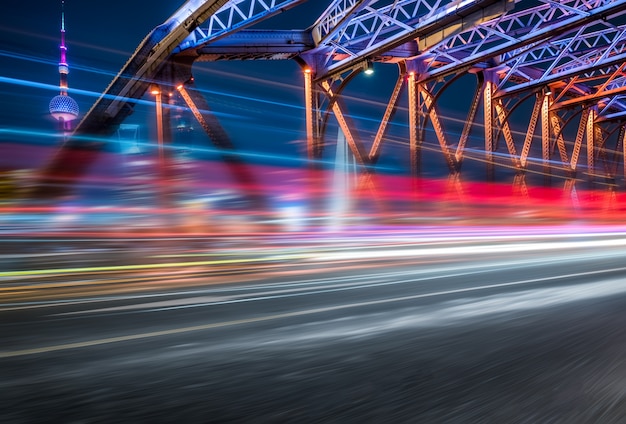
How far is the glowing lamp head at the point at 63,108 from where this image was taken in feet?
233

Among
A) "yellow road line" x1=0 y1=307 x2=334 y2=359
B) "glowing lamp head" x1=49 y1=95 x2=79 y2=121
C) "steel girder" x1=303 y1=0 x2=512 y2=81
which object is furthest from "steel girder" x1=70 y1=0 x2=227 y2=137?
"glowing lamp head" x1=49 y1=95 x2=79 y2=121

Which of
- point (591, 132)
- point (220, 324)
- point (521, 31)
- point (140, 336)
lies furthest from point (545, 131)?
point (140, 336)

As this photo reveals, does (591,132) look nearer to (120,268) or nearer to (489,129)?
(489,129)

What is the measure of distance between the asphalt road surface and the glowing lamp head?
74173mm

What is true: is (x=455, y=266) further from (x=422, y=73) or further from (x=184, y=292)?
(x=422, y=73)

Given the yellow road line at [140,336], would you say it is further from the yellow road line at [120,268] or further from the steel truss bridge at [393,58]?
the steel truss bridge at [393,58]

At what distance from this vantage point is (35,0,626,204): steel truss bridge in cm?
1232

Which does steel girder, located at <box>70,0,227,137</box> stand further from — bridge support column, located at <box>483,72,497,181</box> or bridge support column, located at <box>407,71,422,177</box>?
bridge support column, located at <box>483,72,497,181</box>

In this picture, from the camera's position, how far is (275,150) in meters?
14.9

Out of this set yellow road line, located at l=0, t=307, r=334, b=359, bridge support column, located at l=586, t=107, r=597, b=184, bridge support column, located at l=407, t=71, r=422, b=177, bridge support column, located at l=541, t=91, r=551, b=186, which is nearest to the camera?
yellow road line, located at l=0, t=307, r=334, b=359

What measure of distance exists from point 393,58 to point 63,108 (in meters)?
69.4

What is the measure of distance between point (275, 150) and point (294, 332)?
40.1ft

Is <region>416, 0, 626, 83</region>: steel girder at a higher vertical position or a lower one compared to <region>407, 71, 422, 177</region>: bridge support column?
higher

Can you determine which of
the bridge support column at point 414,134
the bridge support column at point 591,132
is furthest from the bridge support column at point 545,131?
the bridge support column at point 591,132
